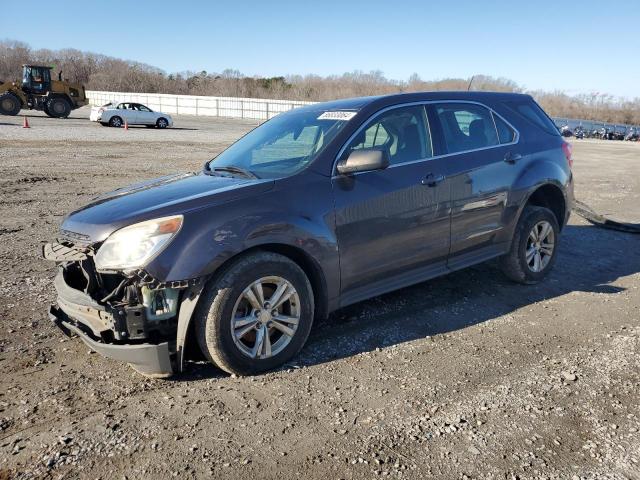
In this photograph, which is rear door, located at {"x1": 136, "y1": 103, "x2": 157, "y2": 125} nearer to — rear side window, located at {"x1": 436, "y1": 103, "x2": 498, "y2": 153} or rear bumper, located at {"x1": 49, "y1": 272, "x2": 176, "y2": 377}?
rear side window, located at {"x1": 436, "y1": 103, "x2": 498, "y2": 153}

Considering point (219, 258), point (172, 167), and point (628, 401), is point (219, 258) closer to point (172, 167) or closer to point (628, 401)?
point (628, 401)

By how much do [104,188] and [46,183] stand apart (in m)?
1.34

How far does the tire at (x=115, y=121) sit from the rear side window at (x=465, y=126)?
29341 millimetres

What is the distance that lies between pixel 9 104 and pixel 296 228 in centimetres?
3417

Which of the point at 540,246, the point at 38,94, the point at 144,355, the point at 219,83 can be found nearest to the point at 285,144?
the point at 144,355

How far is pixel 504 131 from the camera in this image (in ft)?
16.6

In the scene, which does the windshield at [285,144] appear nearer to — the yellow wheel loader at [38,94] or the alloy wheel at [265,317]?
the alloy wheel at [265,317]

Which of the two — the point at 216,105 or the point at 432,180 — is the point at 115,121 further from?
the point at 432,180

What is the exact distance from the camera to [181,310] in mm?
3148

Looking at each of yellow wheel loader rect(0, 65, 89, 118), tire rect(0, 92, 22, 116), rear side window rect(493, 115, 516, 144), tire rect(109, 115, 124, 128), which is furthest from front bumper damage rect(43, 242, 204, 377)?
yellow wheel loader rect(0, 65, 89, 118)

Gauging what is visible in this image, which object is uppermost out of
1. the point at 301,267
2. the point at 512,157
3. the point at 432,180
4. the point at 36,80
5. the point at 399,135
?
the point at 36,80

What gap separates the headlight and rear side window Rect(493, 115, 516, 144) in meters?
3.33

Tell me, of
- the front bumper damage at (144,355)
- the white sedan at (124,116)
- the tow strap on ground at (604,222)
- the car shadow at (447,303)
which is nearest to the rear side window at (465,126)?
the car shadow at (447,303)

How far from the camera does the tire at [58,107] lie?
32.4 metres
